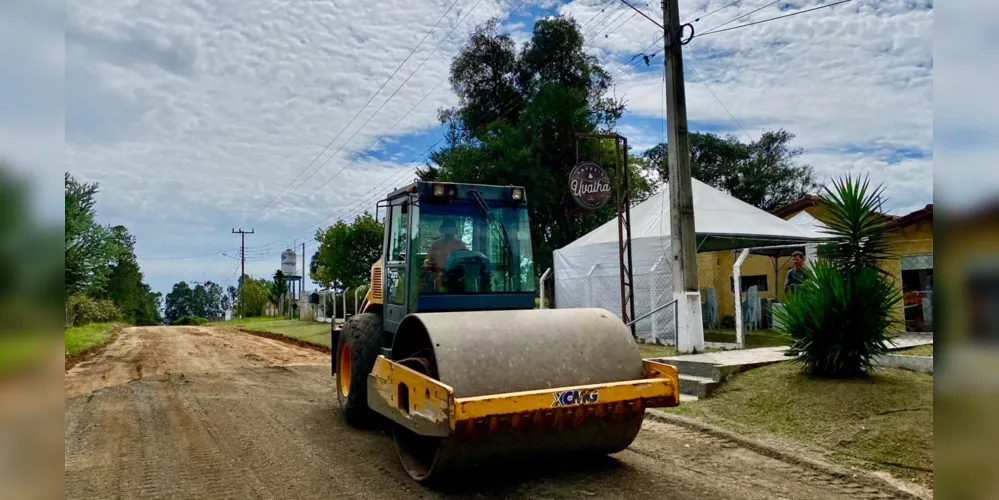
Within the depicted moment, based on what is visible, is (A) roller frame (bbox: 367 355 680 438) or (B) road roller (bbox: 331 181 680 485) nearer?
(A) roller frame (bbox: 367 355 680 438)

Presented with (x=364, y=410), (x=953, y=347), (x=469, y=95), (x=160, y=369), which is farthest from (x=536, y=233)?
(x=953, y=347)

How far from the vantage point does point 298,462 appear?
6.21 meters

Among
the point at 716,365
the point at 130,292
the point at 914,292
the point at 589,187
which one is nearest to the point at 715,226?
the point at 589,187

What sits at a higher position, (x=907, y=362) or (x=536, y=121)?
(x=536, y=121)

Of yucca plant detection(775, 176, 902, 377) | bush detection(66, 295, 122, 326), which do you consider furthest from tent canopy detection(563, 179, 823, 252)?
bush detection(66, 295, 122, 326)

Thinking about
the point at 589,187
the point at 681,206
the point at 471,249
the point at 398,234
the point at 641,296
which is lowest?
the point at 641,296

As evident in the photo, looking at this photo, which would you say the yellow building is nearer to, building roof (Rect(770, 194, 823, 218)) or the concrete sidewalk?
building roof (Rect(770, 194, 823, 218))

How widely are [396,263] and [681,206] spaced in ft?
21.2

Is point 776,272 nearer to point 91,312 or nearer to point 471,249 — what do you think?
point 471,249

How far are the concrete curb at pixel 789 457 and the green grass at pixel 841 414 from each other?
21 cm

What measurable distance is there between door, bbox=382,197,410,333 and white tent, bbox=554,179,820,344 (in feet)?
28.8

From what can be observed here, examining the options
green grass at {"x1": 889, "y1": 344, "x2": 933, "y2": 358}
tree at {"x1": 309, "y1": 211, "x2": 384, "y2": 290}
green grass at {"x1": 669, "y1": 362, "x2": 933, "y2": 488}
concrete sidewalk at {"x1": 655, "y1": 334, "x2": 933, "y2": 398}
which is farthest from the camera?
tree at {"x1": 309, "y1": 211, "x2": 384, "y2": 290}

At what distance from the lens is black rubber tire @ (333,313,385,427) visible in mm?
7461

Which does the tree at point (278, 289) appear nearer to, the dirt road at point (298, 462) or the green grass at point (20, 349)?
the dirt road at point (298, 462)
